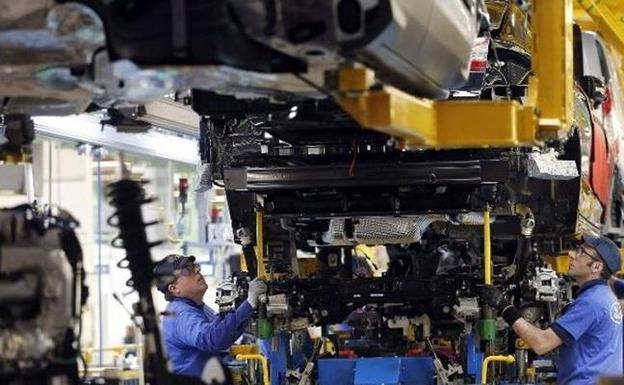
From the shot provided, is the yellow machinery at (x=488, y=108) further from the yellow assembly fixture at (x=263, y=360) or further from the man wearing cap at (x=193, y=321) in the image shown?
the yellow assembly fixture at (x=263, y=360)

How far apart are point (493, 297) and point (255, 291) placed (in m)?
1.37

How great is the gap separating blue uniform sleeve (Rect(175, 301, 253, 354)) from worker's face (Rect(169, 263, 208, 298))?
0.77 ft

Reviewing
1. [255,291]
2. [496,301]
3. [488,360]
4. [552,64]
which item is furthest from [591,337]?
[255,291]

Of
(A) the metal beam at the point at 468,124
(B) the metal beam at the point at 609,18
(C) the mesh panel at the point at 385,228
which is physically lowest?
(C) the mesh panel at the point at 385,228

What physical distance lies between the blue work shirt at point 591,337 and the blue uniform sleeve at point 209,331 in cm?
176

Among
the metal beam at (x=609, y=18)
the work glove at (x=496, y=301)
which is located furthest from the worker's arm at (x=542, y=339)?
the metal beam at (x=609, y=18)

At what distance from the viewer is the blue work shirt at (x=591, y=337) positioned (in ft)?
19.5

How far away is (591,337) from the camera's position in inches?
236

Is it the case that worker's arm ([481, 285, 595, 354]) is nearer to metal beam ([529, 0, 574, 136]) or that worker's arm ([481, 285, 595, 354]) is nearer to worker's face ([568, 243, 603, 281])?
worker's face ([568, 243, 603, 281])

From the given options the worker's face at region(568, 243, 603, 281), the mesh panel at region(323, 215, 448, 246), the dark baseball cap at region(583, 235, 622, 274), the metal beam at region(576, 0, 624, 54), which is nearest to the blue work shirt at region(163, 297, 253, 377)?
the mesh panel at region(323, 215, 448, 246)

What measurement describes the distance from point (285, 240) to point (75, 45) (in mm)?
3693

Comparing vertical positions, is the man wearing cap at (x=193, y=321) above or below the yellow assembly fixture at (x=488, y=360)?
above

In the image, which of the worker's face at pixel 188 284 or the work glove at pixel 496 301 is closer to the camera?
the work glove at pixel 496 301

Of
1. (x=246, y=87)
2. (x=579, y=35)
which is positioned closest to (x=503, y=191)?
(x=579, y=35)
